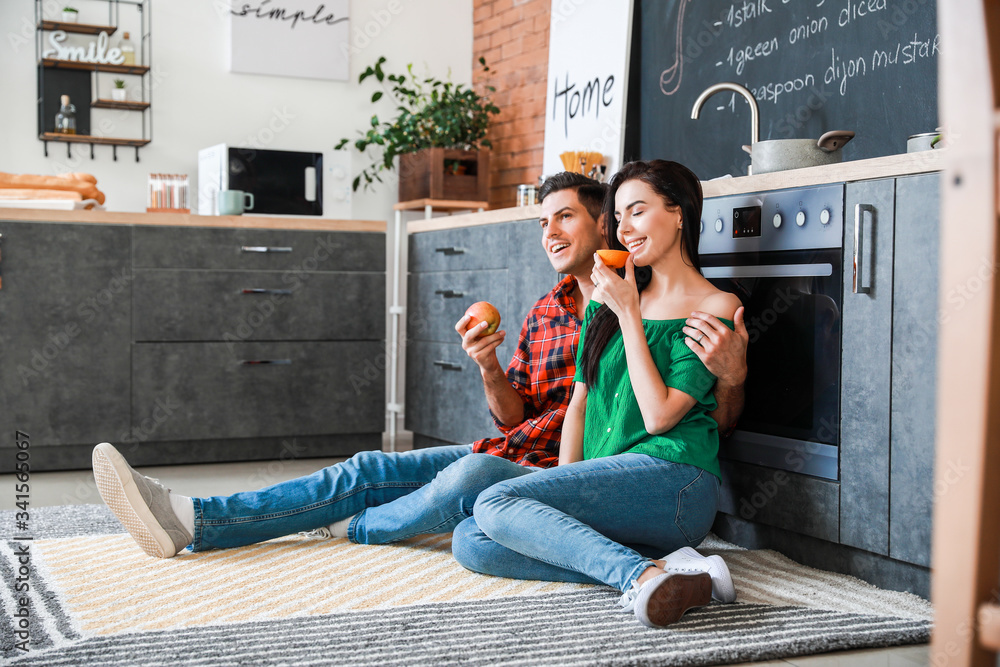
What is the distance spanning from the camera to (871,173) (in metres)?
1.82

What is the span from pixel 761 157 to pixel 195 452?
89.6 inches

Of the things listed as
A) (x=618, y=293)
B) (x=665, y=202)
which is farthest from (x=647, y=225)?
(x=618, y=293)

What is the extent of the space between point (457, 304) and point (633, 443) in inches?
58.7

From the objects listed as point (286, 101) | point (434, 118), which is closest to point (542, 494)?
point (434, 118)

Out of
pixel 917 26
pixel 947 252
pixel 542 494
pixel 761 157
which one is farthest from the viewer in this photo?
pixel 917 26

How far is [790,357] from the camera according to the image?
78.8 inches

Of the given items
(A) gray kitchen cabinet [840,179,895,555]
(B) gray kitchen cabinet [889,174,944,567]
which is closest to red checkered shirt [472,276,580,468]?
(A) gray kitchen cabinet [840,179,895,555]

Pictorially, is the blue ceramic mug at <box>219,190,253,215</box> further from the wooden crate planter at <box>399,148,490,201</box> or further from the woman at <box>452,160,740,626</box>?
the woman at <box>452,160,740,626</box>

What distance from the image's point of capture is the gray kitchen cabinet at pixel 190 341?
3195 millimetres

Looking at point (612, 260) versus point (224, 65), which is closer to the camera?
point (612, 260)

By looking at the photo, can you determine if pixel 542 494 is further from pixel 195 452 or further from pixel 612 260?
pixel 195 452

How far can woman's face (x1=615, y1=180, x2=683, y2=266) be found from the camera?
6.33ft

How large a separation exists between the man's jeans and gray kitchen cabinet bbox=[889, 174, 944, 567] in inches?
28.8

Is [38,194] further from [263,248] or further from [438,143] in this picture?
[438,143]
